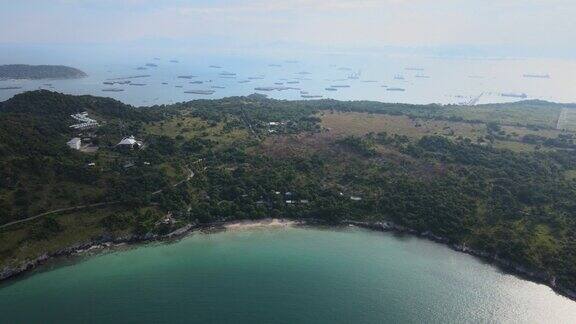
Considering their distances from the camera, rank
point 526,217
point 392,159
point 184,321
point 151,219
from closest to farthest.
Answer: point 184,321, point 151,219, point 526,217, point 392,159

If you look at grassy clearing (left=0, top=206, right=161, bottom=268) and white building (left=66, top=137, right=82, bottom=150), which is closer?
grassy clearing (left=0, top=206, right=161, bottom=268)

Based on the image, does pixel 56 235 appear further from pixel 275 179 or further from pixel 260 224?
pixel 275 179

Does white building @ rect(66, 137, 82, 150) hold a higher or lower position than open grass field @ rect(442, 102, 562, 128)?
lower

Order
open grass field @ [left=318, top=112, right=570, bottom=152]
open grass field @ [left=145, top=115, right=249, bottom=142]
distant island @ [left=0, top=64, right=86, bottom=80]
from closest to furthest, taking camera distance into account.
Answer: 1. open grass field @ [left=145, top=115, right=249, bottom=142]
2. open grass field @ [left=318, top=112, right=570, bottom=152]
3. distant island @ [left=0, top=64, right=86, bottom=80]

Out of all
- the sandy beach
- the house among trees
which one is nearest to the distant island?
the house among trees

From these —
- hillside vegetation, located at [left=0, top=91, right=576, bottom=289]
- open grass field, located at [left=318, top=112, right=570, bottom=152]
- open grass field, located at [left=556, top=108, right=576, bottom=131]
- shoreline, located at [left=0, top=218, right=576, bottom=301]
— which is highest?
open grass field, located at [left=556, top=108, right=576, bottom=131]

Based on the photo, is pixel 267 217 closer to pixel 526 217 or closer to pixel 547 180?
pixel 526 217

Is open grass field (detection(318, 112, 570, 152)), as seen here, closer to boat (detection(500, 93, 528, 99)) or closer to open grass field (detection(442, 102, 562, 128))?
open grass field (detection(442, 102, 562, 128))

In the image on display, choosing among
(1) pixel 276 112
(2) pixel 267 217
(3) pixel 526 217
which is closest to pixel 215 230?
(2) pixel 267 217
